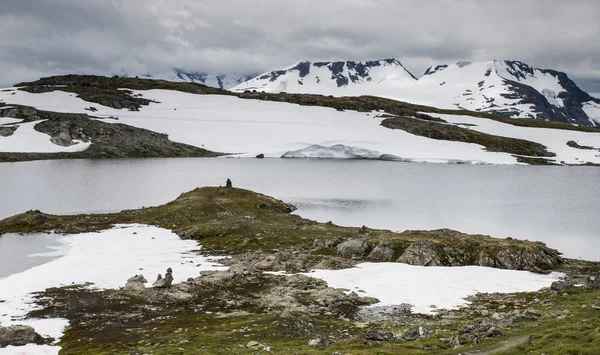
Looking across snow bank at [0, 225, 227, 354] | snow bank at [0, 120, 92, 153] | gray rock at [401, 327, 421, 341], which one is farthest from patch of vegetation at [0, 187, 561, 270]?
snow bank at [0, 120, 92, 153]

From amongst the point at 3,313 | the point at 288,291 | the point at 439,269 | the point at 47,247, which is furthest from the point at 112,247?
the point at 439,269

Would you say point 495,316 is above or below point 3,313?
above

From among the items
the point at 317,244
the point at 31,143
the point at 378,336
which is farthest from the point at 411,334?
the point at 31,143

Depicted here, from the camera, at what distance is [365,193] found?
345 ft

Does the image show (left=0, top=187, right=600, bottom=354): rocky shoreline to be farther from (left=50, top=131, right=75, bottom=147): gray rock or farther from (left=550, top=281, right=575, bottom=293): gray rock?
(left=50, top=131, right=75, bottom=147): gray rock

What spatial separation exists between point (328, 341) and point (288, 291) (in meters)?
→ 11.3

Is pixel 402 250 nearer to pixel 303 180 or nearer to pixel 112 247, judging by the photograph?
pixel 112 247

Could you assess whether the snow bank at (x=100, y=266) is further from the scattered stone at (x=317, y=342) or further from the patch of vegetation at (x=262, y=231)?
the scattered stone at (x=317, y=342)

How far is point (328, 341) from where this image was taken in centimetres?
2452

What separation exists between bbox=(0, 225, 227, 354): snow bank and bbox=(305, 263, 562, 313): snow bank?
12633 millimetres

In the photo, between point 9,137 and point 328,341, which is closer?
point 328,341

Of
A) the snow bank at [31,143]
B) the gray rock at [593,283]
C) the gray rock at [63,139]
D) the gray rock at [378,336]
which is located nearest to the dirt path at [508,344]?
the gray rock at [378,336]

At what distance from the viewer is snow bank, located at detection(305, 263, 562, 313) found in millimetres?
34031

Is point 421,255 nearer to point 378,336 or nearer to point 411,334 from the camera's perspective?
point 411,334
